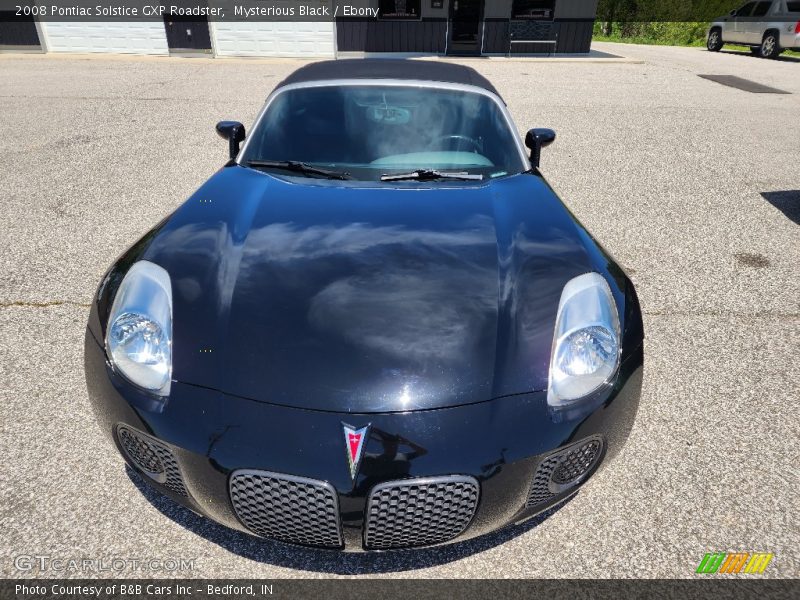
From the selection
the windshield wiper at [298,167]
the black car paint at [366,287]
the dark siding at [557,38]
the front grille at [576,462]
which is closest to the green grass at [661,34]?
the dark siding at [557,38]

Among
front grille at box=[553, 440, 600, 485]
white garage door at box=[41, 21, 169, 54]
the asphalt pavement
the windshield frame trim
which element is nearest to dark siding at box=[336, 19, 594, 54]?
white garage door at box=[41, 21, 169, 54]

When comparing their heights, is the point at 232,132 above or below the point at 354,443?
above

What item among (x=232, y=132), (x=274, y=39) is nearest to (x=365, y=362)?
(x=232, y=132)

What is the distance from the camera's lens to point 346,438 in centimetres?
150

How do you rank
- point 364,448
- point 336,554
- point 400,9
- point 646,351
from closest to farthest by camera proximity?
1. point 364,448
2. point 336,554
3. point 646,351
4. point 400,9

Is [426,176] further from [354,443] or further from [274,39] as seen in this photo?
[274,39]

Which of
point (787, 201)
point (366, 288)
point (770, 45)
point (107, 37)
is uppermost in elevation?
point (366, 288)

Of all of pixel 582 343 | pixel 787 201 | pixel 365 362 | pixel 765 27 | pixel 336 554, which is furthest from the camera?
pixel 765 27

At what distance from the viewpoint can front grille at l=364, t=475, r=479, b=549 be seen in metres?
1.50

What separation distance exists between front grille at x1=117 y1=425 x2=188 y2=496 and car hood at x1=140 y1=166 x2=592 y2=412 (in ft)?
0.76

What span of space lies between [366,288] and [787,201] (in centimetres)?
568

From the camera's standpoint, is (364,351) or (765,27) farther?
(765,27)

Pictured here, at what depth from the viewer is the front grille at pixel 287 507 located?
150 centimetres

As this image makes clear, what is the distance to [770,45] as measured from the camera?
59.3ft
